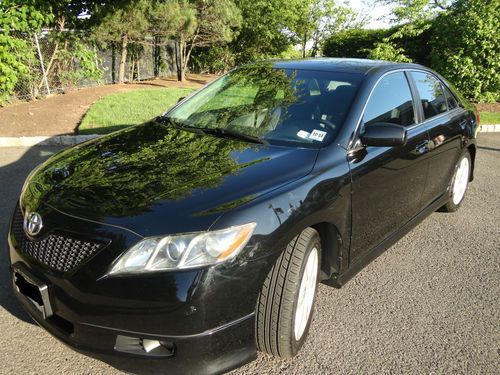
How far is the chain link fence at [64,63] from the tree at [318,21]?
10248 millimetres

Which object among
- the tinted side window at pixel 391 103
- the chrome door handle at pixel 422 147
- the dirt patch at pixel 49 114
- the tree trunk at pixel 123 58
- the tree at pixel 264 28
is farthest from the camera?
the tree at pixel 264 28

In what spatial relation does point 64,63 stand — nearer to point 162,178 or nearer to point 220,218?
point 162,178

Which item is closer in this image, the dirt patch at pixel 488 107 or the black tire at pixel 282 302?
the black tire at pixel 282 302

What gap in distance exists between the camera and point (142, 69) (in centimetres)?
1608

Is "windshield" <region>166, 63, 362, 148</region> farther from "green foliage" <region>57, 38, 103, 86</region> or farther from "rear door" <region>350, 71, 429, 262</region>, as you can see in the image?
"green foliage" <region>57, 38, 103, 86</region>

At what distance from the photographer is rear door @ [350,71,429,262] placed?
2920mm

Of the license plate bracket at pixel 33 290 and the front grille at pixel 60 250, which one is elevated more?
the front grille at pixel 60 250

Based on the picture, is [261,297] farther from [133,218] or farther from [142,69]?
[142,69]

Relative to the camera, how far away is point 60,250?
2.13 m


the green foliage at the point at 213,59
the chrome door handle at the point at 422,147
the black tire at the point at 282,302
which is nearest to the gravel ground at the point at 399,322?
the black tire at the point at 282,302

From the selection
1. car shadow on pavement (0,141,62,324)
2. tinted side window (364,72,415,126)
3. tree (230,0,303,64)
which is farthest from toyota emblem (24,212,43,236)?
tree (230,0,303,64)

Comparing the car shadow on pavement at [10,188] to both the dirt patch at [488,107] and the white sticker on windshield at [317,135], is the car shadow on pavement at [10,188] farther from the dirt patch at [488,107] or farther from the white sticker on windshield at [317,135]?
the dirt patch at [488,107]

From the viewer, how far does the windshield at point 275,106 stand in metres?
2.98

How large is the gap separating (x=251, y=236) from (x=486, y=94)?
39.2 ft
